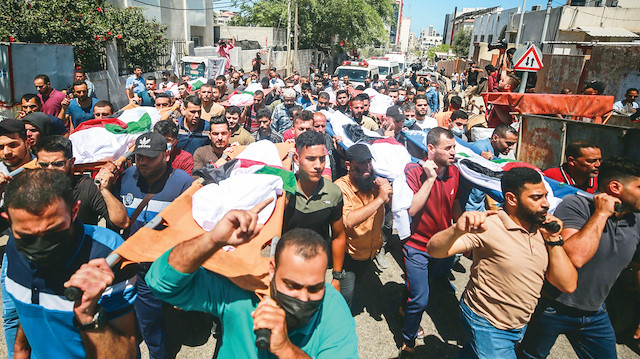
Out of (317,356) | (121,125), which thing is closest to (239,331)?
(317,356)

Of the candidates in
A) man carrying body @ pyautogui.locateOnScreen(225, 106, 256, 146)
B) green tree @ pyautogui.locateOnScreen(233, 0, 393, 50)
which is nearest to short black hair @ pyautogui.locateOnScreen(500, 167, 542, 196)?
man carrying body @ pyautogui.locateOnScreen(225, 106, 256, 146)

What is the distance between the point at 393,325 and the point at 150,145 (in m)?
3.06

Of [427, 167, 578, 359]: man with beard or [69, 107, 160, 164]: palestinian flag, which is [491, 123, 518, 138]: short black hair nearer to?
[427, 167, 578, 359]: man with beard

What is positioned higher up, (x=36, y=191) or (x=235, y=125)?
(x=36, y=191)

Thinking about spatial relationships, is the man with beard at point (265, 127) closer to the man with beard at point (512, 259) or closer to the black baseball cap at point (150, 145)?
the black baseball cap at point (150, 145)

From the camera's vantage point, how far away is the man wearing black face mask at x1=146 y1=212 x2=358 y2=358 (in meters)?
1.58

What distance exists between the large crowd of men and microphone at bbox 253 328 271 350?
2cm

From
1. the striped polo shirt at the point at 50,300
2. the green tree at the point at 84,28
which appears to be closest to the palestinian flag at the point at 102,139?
the striped polo shirt at the point at 50,300

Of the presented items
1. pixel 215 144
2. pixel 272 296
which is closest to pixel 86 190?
pixel 215 144

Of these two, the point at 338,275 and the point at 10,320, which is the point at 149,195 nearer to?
the point at 10,320

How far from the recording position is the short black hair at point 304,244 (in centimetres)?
169

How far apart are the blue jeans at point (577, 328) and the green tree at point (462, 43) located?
6378 cm

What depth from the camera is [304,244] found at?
1.71 meters

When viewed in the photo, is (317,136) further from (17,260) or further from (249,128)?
(249,128)
